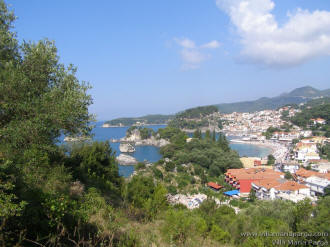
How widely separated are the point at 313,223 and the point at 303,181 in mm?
19697

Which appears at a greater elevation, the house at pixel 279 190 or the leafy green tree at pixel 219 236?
the leafy green tree at pixel 219 236

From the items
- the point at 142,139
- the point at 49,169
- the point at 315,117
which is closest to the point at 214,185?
the point at 49,169

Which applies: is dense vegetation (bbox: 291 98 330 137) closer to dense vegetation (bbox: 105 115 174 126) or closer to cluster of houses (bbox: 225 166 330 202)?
cluster of houses (bbox: 225 166 330 202)

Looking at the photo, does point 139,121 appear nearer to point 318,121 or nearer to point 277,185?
point 318,121

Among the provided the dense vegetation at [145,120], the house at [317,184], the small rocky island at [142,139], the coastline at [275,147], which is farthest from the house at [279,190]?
the dense vegetation at [145,120]

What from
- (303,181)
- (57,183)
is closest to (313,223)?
(57,183)

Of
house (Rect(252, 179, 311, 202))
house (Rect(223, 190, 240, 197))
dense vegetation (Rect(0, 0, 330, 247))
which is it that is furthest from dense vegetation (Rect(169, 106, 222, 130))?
dense vegetation (Rect(0, 0, 330, 247))

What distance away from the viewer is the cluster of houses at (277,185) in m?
19.1

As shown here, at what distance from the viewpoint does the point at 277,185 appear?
65.9ft

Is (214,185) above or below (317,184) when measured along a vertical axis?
below

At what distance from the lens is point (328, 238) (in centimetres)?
542

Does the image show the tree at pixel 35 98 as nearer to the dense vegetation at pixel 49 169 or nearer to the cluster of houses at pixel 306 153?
the dense vegetation at pixel 49 169

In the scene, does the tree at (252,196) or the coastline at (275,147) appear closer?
the tree at (252,196)

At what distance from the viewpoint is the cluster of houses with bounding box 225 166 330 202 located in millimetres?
19094
